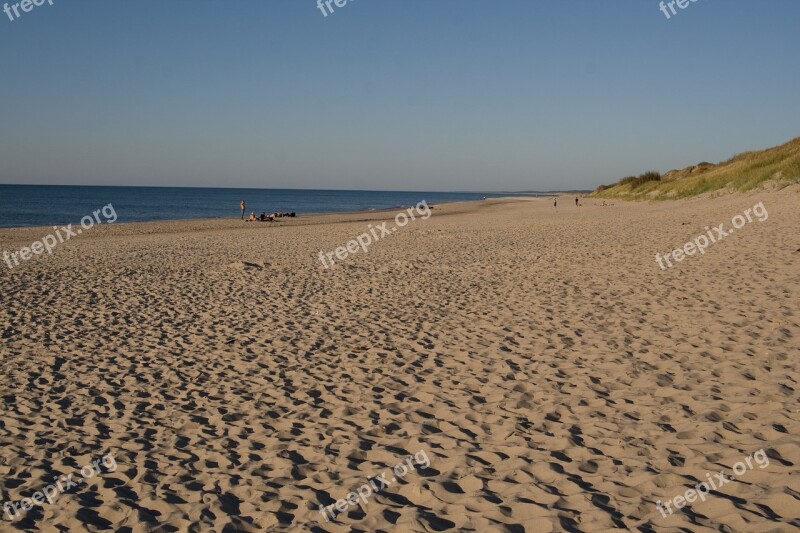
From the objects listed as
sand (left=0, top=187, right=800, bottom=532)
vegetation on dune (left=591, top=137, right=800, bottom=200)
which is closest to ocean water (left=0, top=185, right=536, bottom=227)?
vegetation on dune (left=591, top=137, right=800, bottom=200)

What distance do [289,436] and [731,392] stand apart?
15.4ft

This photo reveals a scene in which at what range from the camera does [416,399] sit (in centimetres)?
685

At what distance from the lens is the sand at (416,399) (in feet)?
14.9

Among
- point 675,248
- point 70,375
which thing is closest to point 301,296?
point 70,375

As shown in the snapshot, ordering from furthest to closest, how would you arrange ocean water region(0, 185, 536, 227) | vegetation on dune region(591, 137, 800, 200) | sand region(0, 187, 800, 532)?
ocean water region(0, 185, 536, 227) < vegetation on dune region(591, 137, 800, 200) < sand region(0, 187, 800, 532)

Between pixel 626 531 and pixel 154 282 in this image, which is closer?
pixel 626 531

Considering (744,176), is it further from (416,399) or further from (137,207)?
(137,207)

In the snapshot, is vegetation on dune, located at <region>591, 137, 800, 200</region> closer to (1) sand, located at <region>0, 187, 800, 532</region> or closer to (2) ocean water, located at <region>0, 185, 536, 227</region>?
(1) sand, located at <region>0, 187, 800, 532</region>

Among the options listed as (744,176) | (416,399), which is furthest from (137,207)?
(416,399)

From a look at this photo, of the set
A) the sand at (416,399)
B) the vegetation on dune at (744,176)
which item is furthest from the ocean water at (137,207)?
the sand at (416,399)

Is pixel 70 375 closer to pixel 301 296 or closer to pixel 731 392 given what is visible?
pixel 301 296

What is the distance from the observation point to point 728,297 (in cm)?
1062

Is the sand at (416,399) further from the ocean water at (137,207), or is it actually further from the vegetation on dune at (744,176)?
the ocean water at (137,207)

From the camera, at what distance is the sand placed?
4.54 meters
